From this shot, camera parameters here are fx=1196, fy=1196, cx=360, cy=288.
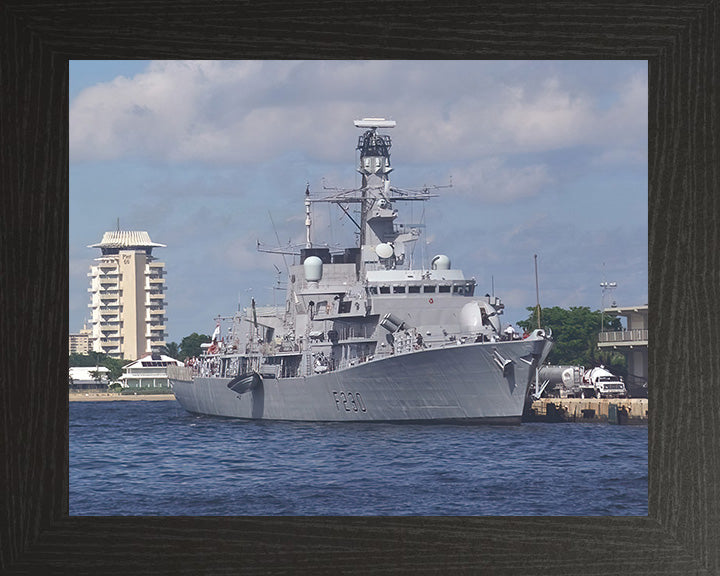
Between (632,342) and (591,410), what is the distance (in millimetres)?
2941

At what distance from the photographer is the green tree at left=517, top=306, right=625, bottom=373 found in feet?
96.9

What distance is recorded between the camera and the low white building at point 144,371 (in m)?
43.8

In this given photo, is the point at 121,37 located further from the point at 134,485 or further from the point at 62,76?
the point at 134,485

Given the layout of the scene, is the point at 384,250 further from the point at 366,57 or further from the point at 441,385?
the point at 366,57

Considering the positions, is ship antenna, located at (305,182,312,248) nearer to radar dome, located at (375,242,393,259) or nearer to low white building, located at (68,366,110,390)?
radar dome, located at (375,242,393,259)

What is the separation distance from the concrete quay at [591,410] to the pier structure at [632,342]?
1.33 m

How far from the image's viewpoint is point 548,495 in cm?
1575

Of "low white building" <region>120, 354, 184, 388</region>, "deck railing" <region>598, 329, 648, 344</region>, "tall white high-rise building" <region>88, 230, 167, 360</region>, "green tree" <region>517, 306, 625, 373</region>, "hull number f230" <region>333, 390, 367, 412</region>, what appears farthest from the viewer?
"low white building" <region>120, 354, 184, 388</region>

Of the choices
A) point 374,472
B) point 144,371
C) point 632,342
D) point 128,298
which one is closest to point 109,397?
point 144,371

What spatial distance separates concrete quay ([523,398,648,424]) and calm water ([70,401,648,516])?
0.28 meters

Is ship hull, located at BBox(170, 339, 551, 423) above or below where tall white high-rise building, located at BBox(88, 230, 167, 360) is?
below

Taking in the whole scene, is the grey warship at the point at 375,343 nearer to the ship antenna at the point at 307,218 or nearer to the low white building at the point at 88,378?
the ship antenna at the point at 307,218

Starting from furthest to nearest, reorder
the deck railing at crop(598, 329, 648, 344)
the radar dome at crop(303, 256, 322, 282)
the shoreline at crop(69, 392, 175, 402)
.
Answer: the shoreline at crop(69, 392, 175, 402), the deck railing at crop(598, 329, 648, 344), the radar dome at crop(303, 256, 322, 282)

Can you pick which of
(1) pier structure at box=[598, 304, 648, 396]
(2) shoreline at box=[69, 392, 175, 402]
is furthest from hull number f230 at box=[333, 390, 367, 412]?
(2) shoreline at box=[69, 392, 175, 402]
